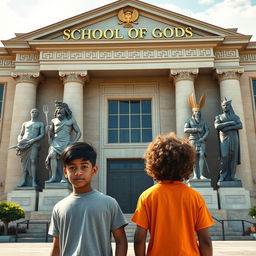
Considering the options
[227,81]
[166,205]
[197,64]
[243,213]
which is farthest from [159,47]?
[166,205]

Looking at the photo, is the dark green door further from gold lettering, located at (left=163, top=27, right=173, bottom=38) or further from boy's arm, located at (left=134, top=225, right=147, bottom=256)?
boy's arm, located at (left=134, top=225, right=147, bottom=256)

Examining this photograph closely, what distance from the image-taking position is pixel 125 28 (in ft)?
63.2

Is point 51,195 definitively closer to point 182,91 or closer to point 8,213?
point 8,213

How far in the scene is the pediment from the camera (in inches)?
744

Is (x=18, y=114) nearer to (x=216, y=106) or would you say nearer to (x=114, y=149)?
(x=114, y=149)

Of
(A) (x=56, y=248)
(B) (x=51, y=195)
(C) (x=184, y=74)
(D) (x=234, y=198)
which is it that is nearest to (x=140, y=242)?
(A) (x=56, y=248)

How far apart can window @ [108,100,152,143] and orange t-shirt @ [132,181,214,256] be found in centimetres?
1659

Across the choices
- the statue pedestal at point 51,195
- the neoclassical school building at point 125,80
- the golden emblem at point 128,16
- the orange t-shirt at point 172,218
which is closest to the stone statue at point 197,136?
the neoclassical school building at point 125,80

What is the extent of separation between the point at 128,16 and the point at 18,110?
915 centimetres

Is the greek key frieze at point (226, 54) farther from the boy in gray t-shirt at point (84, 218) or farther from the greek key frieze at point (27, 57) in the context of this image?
the boy in gray t-shirt at point (84, 218)

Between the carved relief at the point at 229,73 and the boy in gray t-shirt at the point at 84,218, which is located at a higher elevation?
the carved relief at the point at 229,73

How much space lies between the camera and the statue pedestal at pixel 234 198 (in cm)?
1502

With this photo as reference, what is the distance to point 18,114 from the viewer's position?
57.6 ft

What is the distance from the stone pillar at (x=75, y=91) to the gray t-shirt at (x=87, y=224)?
1497 cm
